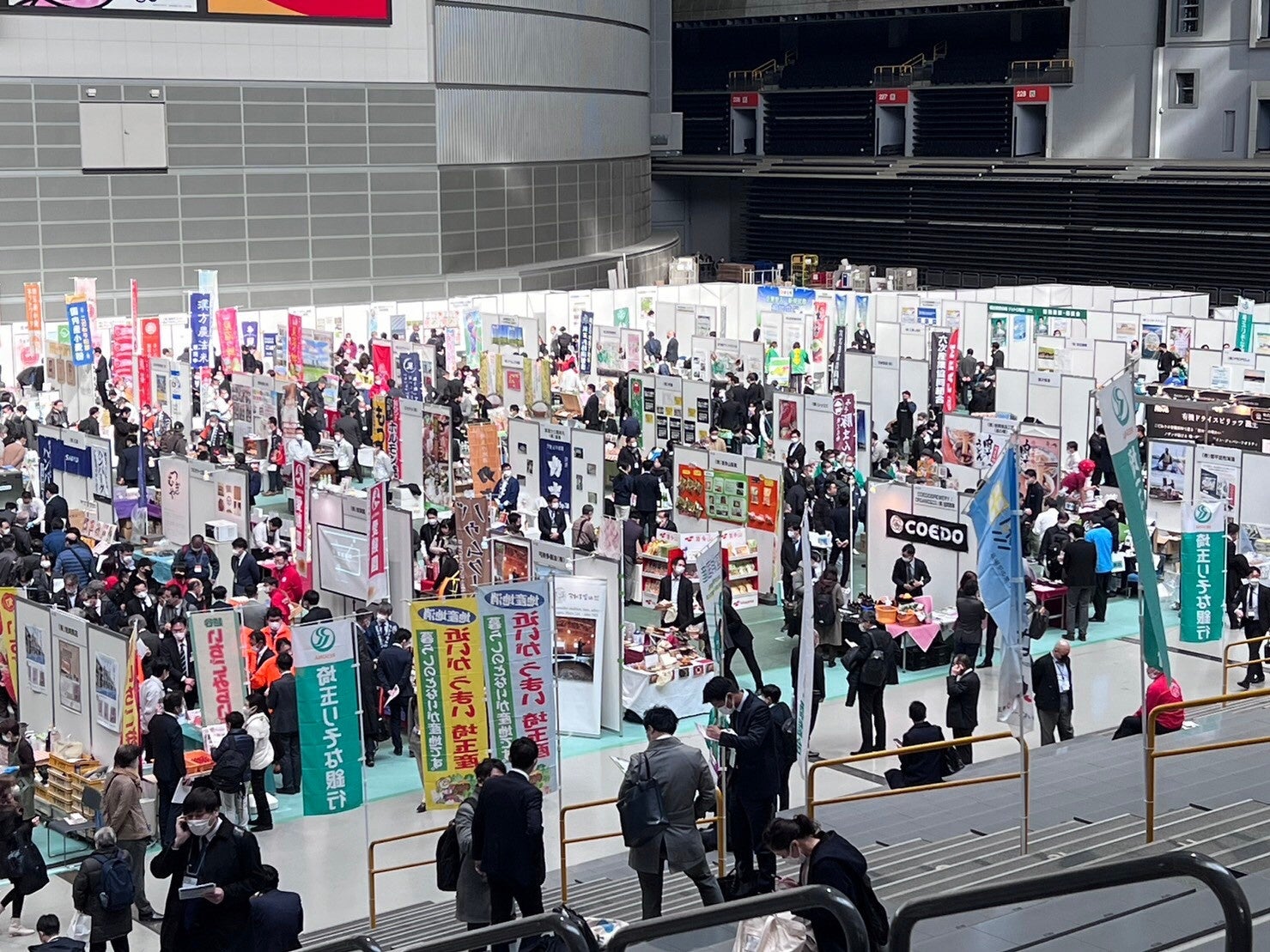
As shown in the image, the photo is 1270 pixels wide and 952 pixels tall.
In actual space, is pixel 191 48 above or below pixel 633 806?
above

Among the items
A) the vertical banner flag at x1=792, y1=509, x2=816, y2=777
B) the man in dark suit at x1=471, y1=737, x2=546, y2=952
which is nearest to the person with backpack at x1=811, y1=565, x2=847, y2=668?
the vertical banner flag at x1=792, y1=509, x2=816, y2=777

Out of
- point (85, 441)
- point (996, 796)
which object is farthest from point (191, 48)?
point (996, 796)

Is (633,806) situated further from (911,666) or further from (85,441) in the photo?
(85,441)

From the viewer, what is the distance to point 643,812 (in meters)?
9.68

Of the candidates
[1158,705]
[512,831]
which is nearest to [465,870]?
[512,831]

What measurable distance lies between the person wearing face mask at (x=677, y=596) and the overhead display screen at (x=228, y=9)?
85.9 ft

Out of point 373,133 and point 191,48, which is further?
point 373,133

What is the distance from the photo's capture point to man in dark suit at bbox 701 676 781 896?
34.0 ft

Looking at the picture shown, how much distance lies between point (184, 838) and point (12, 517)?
13204 mm

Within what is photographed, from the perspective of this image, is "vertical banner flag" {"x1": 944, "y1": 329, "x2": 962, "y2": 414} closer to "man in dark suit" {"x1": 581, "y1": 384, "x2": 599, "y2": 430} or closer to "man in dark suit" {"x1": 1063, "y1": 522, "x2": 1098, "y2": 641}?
"man in dark suit" {"x1": 581, "y1": 384, "x2": 599, "y2": 430}

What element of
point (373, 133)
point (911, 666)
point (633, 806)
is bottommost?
point (911, 666)

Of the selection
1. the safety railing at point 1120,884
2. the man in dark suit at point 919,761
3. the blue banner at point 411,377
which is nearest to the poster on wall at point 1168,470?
the man in dark suit at point 919,761

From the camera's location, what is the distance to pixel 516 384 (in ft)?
104

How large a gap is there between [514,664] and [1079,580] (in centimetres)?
831
